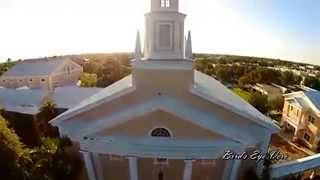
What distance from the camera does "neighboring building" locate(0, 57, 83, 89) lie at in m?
50.3

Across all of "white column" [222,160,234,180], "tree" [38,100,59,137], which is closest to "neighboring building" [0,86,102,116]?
"tree" [38,100,59,137]

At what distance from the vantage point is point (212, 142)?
16.4 m

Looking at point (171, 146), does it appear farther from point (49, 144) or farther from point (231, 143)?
point (49, 144)

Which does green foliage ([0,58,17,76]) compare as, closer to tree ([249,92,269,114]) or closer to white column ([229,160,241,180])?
tree ([249,92,269,114])

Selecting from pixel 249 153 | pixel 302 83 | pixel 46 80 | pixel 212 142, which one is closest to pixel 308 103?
pixel 249 153

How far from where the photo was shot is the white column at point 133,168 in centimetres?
1655

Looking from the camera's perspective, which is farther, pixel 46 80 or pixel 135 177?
pixel 46 80

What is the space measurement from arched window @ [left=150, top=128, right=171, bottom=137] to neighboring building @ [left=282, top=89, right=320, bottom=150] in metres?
19.4

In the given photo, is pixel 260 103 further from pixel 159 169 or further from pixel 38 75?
pixel 38 75

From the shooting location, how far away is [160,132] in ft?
56.0

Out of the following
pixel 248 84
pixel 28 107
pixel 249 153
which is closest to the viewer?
pixel 249 153

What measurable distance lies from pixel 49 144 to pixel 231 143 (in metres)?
8.62

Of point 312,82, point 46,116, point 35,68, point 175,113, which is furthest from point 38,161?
point 312,82

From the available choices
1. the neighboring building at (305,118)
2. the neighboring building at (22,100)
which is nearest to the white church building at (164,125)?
the neighboring building at (22,100)
